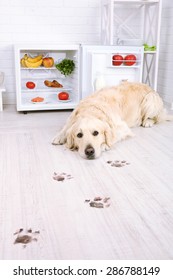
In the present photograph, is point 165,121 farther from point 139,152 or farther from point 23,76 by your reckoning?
point 23,76

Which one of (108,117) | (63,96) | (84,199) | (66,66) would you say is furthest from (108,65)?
(84,199)

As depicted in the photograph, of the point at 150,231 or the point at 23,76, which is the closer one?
the point at 150,231

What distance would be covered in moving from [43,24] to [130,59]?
4.21 feet

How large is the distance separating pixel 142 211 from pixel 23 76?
10.2 ft

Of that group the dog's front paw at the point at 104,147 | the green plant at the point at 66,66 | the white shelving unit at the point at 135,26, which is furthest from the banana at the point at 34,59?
the dog's front paw at the point at 104,147

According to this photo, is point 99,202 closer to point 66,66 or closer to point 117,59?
point 117,59

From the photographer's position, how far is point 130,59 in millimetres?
3756

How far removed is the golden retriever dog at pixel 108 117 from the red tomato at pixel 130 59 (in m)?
0.55

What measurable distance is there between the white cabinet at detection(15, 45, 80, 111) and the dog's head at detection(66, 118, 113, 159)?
4.45ft

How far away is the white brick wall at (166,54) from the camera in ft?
14.0

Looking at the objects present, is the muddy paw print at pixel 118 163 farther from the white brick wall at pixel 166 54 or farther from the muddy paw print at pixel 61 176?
the white brick wall at pixel 166 54

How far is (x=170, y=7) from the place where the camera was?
165 inches

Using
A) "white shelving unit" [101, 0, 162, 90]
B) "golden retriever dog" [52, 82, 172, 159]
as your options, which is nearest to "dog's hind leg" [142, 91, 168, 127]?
"golden retriever dog" [52, 82, 172, 159]

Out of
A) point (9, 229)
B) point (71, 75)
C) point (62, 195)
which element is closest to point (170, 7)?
point (71, 75)
